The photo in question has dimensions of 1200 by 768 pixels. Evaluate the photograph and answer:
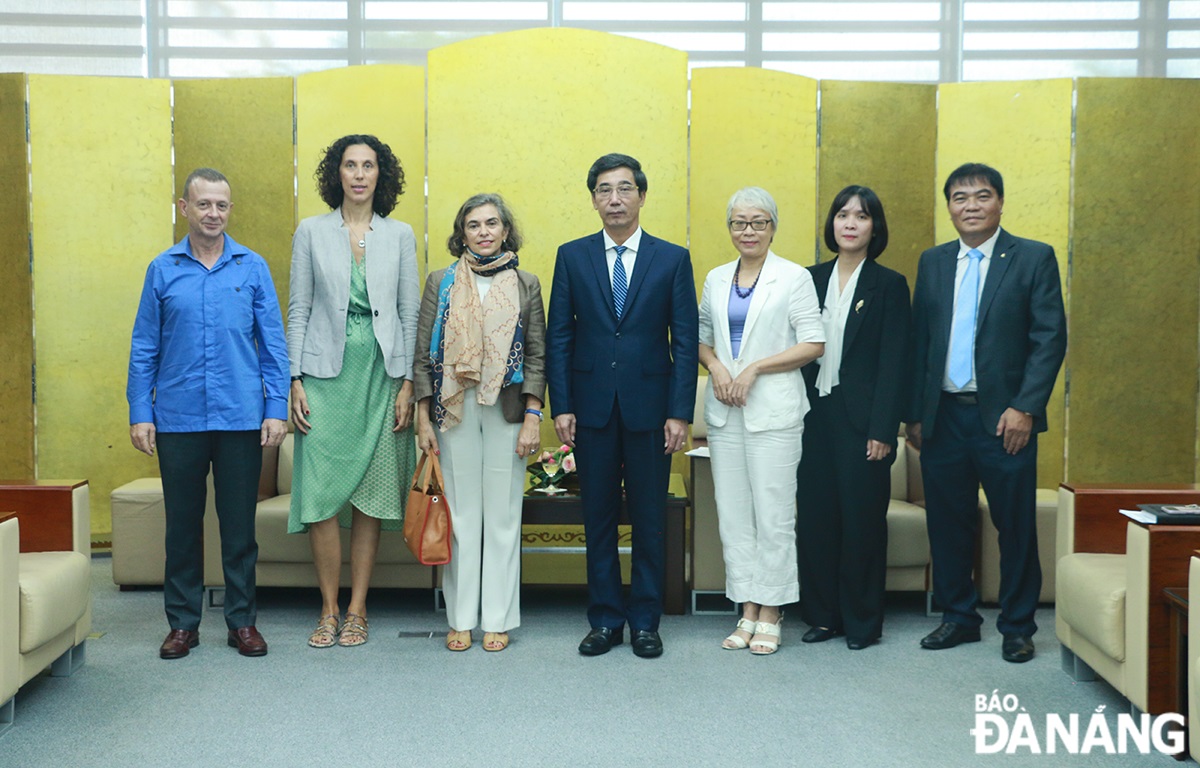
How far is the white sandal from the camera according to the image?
3.71 m

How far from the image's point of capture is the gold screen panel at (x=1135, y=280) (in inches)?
205

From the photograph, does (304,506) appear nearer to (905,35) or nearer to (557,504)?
(557,504)

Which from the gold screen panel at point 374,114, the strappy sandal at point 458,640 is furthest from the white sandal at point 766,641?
the gold screen panel at point 374,114

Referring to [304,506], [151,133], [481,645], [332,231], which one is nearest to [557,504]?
[481,645]

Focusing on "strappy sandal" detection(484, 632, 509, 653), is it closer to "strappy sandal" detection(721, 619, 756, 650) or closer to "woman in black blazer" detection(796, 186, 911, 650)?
"strappy sandal" detection(721, 619, 756, 650)

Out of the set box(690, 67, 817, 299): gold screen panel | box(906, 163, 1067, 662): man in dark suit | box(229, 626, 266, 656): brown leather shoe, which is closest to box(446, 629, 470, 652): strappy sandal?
box(229, 626, 266, 656): brown leather shoe

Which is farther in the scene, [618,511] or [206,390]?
[618,511]

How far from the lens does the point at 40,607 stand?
3.01 m

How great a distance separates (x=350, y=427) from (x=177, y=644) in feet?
3.21

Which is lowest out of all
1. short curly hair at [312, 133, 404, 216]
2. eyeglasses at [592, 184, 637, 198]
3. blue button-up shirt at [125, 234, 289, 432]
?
blue button-up shirt at [125, 234, 289, 432]

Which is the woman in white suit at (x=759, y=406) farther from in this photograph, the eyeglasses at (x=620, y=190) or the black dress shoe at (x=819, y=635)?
the eyeglasses at (x=620, y=190)

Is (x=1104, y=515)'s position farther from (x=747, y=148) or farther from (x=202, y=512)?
(x=202, y=512)

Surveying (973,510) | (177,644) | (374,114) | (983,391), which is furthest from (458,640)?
(374,114)

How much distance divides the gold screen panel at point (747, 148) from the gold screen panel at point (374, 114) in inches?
55.8
